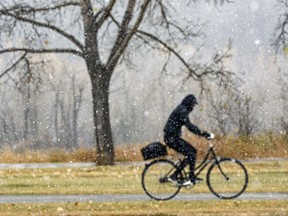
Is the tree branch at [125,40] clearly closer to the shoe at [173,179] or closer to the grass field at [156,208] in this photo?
the shoe at [173,179]

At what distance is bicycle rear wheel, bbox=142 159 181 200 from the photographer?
551 inches

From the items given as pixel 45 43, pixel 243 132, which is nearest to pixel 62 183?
pixel 45 43

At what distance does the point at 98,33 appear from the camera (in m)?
26.4

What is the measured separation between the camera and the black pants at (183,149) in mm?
13320

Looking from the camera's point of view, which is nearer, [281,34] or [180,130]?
[180,130]

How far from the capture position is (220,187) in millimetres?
14094

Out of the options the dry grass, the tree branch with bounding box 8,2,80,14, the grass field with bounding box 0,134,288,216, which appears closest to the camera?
the grass field with bounding box 0,134,288,216

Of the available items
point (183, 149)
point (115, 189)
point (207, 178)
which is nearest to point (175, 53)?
point (115, 189)

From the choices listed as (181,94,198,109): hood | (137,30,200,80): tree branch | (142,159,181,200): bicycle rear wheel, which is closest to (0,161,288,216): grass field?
(142,159,181,200): bicycle rear wheel

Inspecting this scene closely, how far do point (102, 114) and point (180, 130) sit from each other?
12830 mm

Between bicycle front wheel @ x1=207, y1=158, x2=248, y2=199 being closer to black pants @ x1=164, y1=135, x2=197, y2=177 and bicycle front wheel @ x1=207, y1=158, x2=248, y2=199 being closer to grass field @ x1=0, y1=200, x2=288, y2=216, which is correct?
grass field @ x1=0, y1=200, x2=288, y2=216

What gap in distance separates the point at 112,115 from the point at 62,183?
84.9 metres

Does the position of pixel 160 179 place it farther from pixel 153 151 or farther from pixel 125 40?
pixel 125 40

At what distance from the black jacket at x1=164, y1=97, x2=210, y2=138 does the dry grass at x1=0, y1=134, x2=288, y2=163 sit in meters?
13.6
